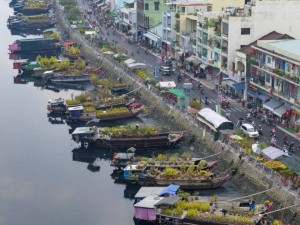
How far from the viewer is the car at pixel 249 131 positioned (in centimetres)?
6769

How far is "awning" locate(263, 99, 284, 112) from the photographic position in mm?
74000

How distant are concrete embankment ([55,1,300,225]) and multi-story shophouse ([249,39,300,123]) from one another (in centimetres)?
1033

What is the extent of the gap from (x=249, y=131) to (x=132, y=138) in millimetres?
13851

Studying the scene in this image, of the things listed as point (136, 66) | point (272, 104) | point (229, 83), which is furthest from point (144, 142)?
point (136, 66)

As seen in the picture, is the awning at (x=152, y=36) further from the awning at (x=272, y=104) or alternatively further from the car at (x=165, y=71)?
the awning at (x=272, y=104)

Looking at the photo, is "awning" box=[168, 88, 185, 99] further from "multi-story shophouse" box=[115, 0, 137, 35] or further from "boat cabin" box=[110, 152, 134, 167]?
"multi-story shophouse" box=[115, 0, 137, 35]

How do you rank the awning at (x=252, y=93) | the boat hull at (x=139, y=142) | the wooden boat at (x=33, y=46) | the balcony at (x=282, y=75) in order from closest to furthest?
the balcony at (x=282, y=75) < the boat hull at (x=139, y=142) < the awning at (x=252, y=93) < the wooden boat at (x=33, y=46)

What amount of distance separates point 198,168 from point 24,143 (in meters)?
26.4

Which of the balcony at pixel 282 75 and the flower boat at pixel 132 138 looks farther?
the flower boat at pixel 132 138

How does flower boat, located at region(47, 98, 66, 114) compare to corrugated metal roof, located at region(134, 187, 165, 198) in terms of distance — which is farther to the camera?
flower boat, located at region(47, 98, 66, 114)

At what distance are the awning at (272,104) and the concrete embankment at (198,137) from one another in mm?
9384

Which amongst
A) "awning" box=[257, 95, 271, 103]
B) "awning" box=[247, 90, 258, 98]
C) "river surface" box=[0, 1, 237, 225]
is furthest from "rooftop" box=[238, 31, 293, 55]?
"river surface" box=[0, 1, 237, 225]

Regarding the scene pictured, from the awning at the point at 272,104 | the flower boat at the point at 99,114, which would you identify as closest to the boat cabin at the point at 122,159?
the flower boat at the point at 99,114

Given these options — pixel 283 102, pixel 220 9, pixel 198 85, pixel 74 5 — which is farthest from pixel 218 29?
pixel 74 5
